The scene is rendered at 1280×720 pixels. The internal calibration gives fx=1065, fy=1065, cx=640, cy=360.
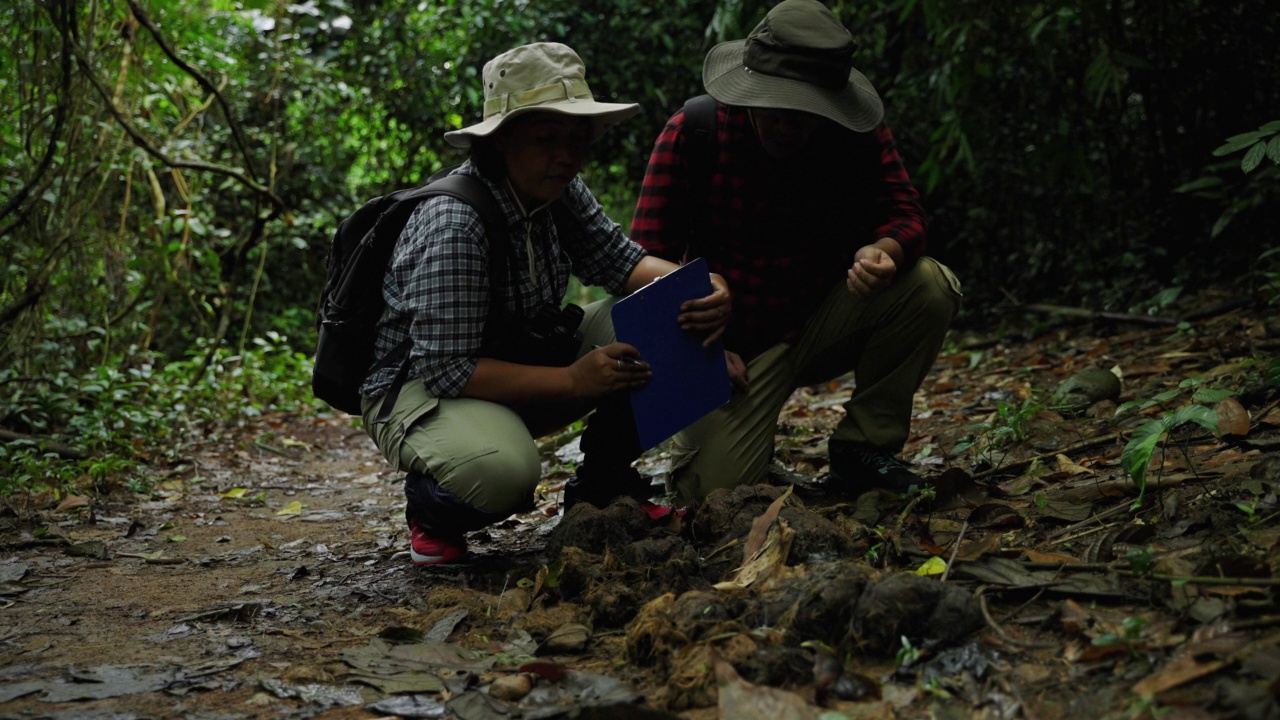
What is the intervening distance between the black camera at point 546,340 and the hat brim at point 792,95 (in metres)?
0.82

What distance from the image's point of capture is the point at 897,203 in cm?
344

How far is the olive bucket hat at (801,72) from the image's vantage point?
3.10 m

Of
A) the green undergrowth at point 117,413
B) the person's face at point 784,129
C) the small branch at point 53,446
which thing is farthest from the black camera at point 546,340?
the small branch at point 53,446

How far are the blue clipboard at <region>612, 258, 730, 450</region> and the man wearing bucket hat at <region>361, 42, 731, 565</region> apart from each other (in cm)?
5

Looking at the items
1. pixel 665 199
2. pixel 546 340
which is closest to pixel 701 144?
pixel 665 199

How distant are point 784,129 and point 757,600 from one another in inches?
60.4

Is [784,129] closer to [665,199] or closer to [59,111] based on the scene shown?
[665,199]

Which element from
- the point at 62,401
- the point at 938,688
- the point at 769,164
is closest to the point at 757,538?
the point at 938,688

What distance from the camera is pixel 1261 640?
182 centimetres

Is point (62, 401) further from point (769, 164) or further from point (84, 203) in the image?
point (769, 164)

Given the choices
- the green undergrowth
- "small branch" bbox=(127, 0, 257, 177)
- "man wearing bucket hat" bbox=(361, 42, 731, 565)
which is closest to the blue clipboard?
"man wearing bucket hat" bbox=(361, 42, 731, 565)

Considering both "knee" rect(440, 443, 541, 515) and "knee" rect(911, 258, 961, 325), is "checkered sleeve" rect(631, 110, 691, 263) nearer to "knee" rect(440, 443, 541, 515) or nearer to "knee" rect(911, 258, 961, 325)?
"knee" rect(911, 258, 961, 325)

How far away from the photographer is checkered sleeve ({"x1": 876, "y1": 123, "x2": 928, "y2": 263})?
3.37m

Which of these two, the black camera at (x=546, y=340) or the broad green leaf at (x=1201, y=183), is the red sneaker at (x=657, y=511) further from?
the broad green leaf at (x=1201, y=183)
